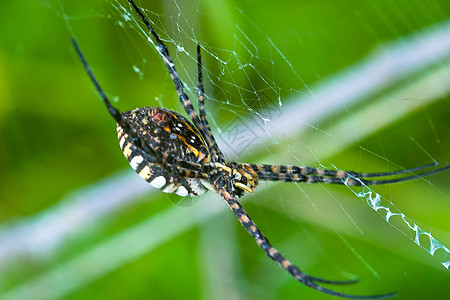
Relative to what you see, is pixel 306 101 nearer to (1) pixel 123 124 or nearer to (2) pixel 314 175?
(2) pixel 314 175

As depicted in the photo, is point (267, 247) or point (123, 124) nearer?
point (123, 124)

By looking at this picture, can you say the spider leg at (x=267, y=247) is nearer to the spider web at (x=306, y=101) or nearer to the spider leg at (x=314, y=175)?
the spider leg at (x=314, y=175)

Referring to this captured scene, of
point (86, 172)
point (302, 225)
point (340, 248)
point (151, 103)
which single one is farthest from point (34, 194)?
point (340, 248)

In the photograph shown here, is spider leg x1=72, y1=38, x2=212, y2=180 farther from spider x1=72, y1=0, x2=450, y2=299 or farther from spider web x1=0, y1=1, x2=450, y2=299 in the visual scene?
spider web x1=0, y1=1, x2=450, y2=299

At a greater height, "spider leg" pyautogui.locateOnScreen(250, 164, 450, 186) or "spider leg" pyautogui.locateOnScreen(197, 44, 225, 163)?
"spider leg" pyautogui.locateOnScreen(197, 44, 225, 163)

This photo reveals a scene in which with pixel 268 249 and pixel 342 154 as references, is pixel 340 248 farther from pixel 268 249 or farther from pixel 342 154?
pixel 268 249

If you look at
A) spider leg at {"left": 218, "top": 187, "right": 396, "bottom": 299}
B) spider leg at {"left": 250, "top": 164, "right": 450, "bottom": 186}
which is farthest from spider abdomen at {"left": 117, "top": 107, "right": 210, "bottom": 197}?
spider leg at {"left": 250, "top": 164, "right": 450, "bottom": 186}

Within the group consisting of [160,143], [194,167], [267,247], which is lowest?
[267,247]

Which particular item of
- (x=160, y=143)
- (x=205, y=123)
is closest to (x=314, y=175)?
(x=205, y=123)
